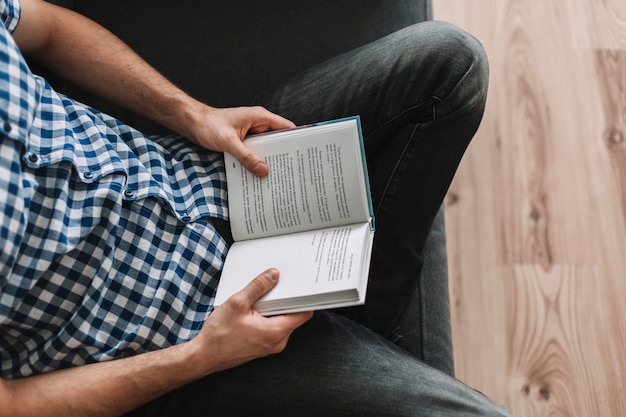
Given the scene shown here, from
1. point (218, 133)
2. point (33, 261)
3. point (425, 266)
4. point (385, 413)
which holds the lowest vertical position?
point (385, 413)

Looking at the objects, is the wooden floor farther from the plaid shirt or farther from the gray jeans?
the plaid shirt

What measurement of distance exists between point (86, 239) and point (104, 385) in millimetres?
214

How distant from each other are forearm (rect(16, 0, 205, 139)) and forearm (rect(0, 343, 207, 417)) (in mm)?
382

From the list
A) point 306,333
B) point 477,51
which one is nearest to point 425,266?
point 306,333

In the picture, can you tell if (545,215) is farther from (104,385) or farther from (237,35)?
(104,385)

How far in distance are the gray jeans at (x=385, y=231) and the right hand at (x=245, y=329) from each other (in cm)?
6

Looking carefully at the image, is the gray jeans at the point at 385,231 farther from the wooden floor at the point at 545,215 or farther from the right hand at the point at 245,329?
the wooden floor at the point at 545,215

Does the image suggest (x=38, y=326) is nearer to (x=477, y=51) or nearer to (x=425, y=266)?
(x=425, y=266)

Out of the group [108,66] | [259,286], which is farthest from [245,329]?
[108,66]

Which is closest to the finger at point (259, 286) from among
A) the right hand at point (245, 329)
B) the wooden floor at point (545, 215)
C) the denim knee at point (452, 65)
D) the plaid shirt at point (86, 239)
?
the right hand at point (245, 329)

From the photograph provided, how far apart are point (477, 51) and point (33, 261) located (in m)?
0.75

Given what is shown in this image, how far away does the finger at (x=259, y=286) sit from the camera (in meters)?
0.94

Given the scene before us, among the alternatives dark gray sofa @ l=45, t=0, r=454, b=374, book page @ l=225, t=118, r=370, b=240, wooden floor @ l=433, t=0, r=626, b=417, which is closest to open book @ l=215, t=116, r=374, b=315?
book page @ l=225, t=118, r=370, b=240

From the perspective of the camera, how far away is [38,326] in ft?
3.18
